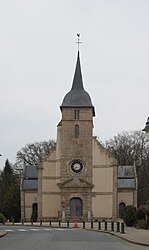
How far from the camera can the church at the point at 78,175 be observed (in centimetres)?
6775

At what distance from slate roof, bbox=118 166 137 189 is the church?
52cm

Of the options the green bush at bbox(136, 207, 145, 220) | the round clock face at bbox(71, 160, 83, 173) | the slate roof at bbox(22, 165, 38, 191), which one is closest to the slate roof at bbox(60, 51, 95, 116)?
the round clock face at bbox(71, 160, 83, 173)

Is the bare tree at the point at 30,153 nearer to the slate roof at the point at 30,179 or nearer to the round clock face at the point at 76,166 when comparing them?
the slate roof at the point at 30,179

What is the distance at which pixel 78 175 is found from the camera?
68438 millimetres

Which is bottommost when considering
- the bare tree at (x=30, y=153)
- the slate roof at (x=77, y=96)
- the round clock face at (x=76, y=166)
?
the round clock face at (x=76, y=166)

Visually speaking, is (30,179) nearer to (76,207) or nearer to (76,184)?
(76,184)

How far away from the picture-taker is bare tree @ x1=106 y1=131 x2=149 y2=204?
82.5m

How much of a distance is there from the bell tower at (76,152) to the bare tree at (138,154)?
50.5 feet

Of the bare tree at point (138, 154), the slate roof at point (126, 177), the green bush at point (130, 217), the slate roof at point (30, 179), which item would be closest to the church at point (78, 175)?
the slate roof at point (126, 177)

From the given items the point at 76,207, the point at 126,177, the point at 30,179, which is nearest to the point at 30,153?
the point at 30,179

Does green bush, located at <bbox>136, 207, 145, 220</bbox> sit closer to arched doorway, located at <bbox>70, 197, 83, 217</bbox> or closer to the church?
the church

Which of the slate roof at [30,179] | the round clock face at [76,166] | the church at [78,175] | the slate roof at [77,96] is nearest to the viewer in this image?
the church at [78,175]

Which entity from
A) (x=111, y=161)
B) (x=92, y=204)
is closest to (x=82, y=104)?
(x=111, y=161)

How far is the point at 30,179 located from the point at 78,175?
1049cm
